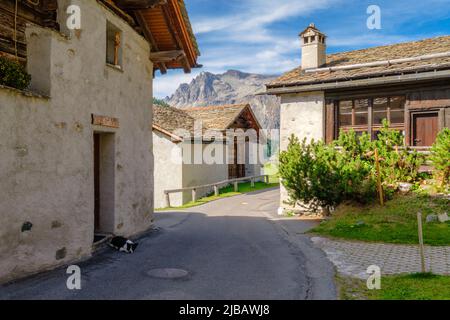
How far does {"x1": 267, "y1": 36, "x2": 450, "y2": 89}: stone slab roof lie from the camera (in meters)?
13.8

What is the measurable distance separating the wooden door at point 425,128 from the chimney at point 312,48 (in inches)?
187

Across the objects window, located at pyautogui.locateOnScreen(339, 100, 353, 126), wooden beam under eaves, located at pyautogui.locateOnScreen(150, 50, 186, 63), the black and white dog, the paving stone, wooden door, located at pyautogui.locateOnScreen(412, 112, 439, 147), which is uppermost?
wooden beam under eaves, located at pyautogui.locateOnScreen(150, 50, 186, 63)

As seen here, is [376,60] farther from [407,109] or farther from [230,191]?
[230,191]

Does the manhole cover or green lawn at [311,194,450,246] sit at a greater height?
green lawn at [311,194,450,246]

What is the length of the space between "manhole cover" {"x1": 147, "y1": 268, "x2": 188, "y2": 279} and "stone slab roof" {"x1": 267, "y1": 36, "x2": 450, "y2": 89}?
10.5m

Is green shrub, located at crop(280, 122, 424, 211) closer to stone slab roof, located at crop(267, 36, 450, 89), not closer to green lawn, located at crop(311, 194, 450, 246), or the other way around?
green lawn, located at crop(311, 194, 450, 246)

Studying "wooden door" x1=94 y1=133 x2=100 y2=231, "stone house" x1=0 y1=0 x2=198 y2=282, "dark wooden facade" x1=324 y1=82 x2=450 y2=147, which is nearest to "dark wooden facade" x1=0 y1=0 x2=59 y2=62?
"stone house" x1=0 y1=0 x2=198 y2=282

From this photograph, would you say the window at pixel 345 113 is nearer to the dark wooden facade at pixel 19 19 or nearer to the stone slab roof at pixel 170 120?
the stone slab roof at pixel 170 120

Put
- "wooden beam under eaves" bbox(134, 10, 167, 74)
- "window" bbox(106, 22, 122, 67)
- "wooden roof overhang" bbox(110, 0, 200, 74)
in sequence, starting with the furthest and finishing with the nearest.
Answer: "wooden beam under eaves" bbox(134, 10, 167, 74) < "wooden roof overhang" bbox(110, 0, 200, 74) < "window" bbox(106, 22, 122, 67)

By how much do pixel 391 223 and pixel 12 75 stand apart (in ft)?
32.3

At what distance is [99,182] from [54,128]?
2599 mm
